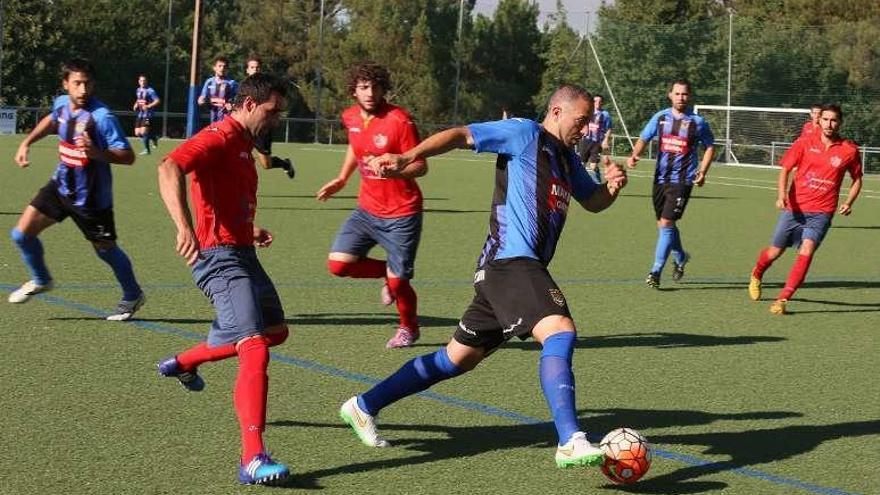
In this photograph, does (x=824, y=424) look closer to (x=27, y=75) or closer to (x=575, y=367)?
(x=575, y=367)

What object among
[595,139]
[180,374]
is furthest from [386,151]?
[595,139]

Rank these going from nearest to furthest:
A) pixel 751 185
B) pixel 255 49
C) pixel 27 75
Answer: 1. pixel 751 185
2. pixel 27 75
3. pixel 255 49

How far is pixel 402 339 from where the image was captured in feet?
29.2

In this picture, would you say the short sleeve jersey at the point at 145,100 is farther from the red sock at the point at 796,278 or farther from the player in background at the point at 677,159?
the red sock at the point at 796,278

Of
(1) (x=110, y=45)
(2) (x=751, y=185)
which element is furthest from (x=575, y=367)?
(1) (x=110, y=45)

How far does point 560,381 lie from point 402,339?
345cm

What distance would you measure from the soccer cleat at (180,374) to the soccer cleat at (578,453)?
1989 millimetres

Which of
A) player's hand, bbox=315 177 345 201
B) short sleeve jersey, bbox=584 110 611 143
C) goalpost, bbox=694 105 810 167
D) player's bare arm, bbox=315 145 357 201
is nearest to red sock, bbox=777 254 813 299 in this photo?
player's bare arm, bbox=315 145 357 201

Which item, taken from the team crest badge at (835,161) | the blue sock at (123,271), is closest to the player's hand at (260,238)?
the blue sock at (123,271)

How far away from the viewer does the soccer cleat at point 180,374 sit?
21.1ft

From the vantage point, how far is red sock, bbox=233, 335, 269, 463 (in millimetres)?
5469

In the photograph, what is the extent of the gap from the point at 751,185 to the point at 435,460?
89.6 ft

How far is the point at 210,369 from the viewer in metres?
7.79

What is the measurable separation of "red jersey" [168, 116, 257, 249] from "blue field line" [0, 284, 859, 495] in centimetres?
163
